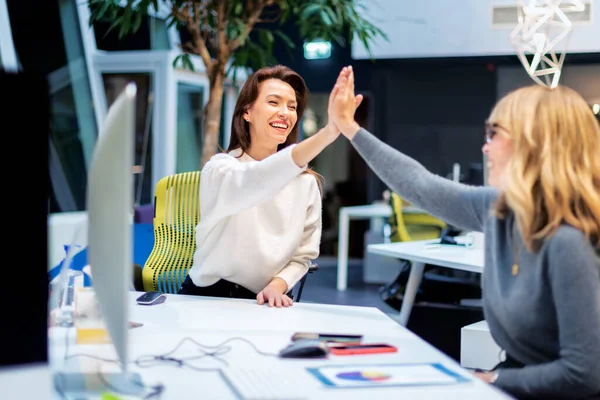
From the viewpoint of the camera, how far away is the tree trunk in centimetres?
416

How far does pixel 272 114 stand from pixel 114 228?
146 cm

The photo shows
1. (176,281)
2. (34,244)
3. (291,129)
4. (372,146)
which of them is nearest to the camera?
(34,244)

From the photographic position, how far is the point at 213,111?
4.20 meters

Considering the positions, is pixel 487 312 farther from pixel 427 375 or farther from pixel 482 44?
pixel 482 44

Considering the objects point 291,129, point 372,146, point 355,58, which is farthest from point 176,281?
point 355,58

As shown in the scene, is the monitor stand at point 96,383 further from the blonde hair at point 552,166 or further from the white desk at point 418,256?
the white desk at point 418,256

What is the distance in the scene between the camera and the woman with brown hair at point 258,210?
212 centimetres

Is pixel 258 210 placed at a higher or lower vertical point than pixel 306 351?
higher

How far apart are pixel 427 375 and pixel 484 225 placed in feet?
1.40

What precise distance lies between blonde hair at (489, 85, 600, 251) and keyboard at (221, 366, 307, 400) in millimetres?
564

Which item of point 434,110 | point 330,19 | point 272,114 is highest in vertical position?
point 330,19

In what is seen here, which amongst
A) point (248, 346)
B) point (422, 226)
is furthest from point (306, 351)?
point (422, 226)

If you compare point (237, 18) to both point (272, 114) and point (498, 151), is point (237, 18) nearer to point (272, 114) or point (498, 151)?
point (272, 114)

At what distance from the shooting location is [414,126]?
8703 millimetres
